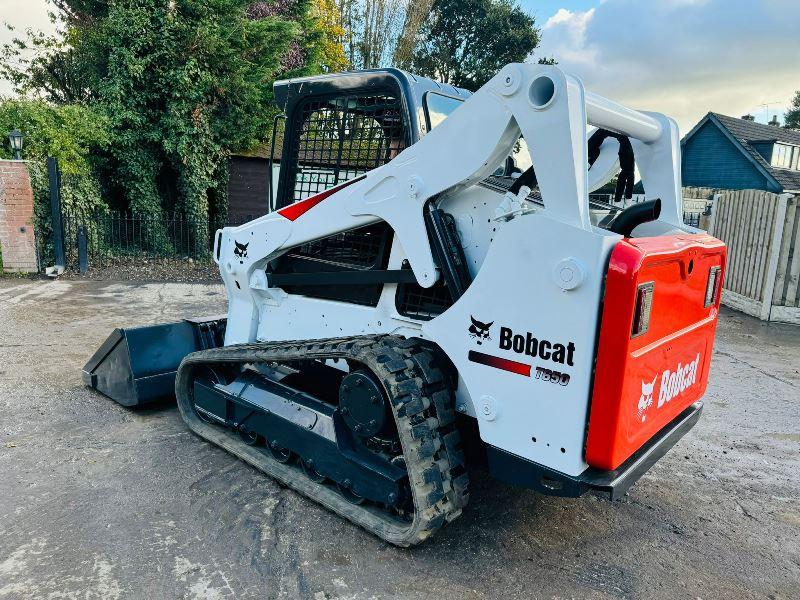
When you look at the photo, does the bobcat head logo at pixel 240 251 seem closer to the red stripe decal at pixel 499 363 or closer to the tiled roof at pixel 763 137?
the red stripe decal at pixel 499 363

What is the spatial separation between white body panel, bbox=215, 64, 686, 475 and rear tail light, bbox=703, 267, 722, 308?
0.34 m

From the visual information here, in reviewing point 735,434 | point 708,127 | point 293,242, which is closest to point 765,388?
point 735,434

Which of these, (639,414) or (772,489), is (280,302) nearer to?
(639,414)

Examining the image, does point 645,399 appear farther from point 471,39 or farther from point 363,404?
point 471,39

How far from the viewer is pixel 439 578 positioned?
267 cm

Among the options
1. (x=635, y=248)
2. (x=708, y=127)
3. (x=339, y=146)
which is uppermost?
(x=708, y=127)

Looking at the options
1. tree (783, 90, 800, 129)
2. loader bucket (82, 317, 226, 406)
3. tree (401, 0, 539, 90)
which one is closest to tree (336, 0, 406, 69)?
tree (401, 0, 539, 90)

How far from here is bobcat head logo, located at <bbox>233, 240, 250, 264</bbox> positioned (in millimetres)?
3871

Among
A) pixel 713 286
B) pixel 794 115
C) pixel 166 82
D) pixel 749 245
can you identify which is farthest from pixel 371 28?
pixel 794 115

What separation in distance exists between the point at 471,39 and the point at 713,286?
104ft

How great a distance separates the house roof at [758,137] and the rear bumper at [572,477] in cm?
2726

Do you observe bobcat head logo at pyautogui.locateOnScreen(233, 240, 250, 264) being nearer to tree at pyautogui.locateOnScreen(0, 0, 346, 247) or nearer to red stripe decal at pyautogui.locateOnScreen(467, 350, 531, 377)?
red stripe decal at pyautogui.locateOnScreen(467, 350, 531, 377)

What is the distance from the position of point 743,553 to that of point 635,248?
6.22ft

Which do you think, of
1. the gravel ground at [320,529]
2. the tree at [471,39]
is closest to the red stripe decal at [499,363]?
the gravel ground at [320,529]
